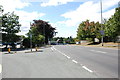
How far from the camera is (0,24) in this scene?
42719 mm

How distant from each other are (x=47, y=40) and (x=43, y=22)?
9903mm

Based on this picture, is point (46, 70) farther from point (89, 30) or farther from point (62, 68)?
point (89, 30)

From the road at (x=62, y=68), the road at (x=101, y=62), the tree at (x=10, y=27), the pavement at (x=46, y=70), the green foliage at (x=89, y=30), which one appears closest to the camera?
the pavement at (x=46, y=70)

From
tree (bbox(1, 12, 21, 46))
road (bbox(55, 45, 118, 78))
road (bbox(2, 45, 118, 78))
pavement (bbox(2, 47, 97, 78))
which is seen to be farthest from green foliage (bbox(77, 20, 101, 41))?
pavement (bbox(2, 47, 97, 78))

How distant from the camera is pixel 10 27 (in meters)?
44.4

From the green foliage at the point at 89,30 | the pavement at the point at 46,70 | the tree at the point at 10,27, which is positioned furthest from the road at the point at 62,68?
the green foliage at the point at 89,30

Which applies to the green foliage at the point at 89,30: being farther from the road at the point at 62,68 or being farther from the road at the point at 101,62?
the road at the point at 62,68

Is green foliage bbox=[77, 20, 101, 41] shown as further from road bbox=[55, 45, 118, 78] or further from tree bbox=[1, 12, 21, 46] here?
road bbox=[55, 45, 118, 78]

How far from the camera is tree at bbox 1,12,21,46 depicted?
43875 mm

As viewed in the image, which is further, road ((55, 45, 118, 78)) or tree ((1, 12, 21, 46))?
tree ((1, 12, 21, 46))

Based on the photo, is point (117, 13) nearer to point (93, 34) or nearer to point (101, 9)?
point (101, 9)

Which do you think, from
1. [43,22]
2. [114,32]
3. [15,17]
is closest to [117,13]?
[114,32]

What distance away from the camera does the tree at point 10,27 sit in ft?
144

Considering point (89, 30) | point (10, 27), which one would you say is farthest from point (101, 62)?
point (89, 30)
